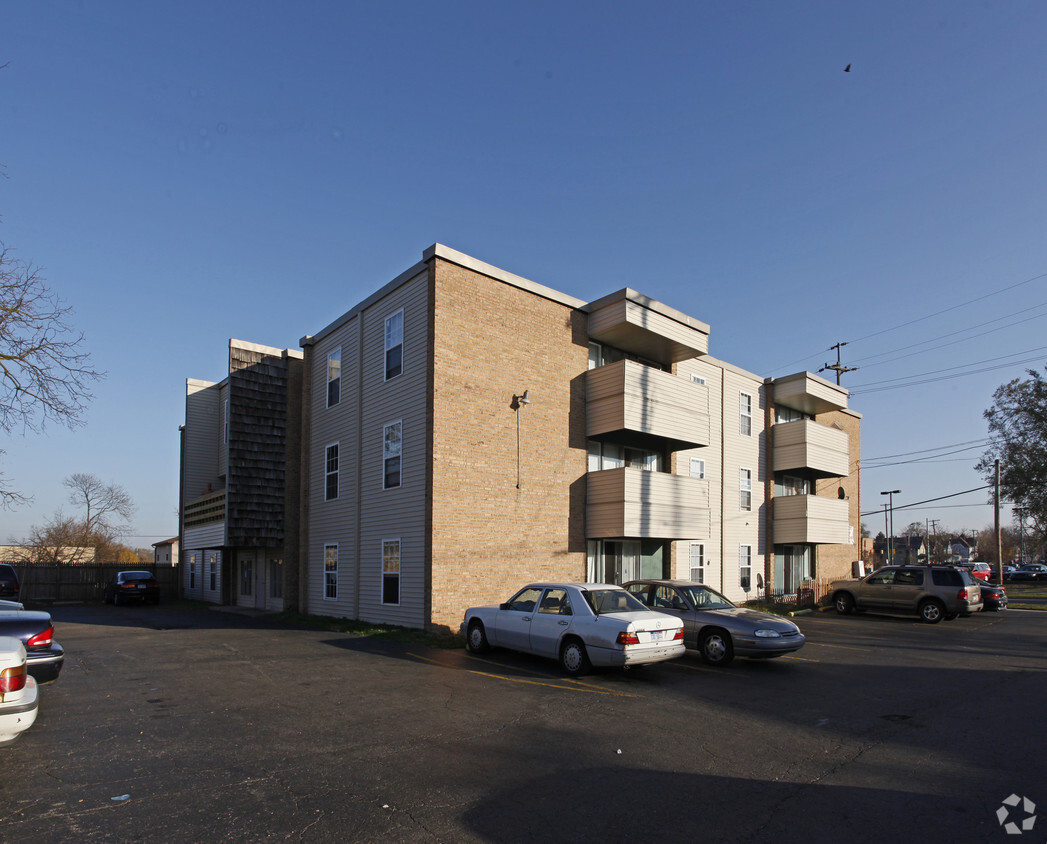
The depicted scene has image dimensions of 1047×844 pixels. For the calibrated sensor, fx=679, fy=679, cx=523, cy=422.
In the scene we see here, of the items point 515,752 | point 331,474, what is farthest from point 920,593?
point 515,752

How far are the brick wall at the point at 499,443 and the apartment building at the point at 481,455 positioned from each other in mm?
49

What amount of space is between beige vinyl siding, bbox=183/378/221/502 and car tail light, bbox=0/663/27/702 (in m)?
26.8

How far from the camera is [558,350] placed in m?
19.0

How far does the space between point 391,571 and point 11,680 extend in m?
11.8

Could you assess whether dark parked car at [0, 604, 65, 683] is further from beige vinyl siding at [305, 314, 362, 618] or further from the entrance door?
the entrance door

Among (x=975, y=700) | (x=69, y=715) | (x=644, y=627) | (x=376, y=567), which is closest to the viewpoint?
(x=69, y=715)

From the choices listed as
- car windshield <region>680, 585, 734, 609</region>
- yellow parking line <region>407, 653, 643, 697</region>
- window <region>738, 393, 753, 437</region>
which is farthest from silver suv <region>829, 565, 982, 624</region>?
yellow parking line <region>407, 653, 643, 697</region>

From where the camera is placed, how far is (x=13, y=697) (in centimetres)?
575

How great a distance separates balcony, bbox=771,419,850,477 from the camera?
27.7 meters

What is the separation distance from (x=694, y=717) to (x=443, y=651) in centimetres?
662

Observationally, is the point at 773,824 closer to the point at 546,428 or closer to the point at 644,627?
the point at 644,627

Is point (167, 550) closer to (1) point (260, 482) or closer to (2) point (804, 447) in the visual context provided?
(1) point (260, 482)

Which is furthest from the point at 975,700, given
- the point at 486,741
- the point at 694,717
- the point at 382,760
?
the point at 382,760

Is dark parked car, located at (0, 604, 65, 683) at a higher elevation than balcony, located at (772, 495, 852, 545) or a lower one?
lower
